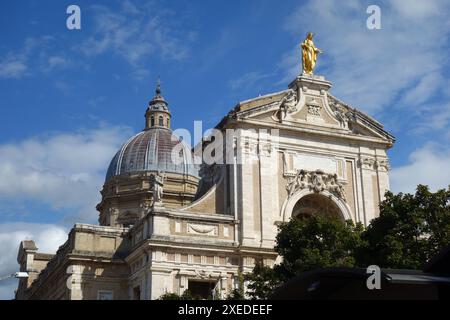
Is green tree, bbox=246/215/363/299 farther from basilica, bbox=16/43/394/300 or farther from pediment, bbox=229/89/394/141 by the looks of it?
pediment, bbox=229/89/394/141

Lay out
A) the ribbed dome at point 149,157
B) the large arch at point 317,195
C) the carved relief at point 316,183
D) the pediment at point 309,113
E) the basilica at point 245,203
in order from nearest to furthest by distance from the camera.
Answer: the basilica at point 245,203
the large arch at point 317,195
the carved relief at point 316,183
the pediment at point 309,113
the ribbed dome at point 149,157

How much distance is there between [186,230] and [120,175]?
2636cm

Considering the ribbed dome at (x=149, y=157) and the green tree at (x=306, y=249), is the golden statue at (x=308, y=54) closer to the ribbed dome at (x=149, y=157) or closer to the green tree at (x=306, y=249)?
the green tree at (x=306, y=249)

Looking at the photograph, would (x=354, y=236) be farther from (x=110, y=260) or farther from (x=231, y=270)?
(x=110, y=260)

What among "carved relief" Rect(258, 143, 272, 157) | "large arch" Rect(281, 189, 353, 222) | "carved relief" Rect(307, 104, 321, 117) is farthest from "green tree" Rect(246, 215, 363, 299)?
"carved relief" Rect(307, 104, 321, 117)

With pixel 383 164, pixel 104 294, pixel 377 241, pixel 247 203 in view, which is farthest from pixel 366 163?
pixel 104 294

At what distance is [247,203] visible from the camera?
42.2m

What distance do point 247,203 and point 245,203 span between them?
132mm

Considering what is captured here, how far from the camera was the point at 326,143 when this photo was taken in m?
45.8

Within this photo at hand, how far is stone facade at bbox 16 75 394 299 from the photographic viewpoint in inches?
1601

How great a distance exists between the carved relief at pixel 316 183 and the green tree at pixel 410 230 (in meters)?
11.3

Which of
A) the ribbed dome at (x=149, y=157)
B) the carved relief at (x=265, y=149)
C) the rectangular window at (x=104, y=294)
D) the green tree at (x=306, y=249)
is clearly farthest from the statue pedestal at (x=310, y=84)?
the ribbed dome at (x=149, y=157)

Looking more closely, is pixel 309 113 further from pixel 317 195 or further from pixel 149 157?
pixel 149 157

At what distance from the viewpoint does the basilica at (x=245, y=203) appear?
133ft
